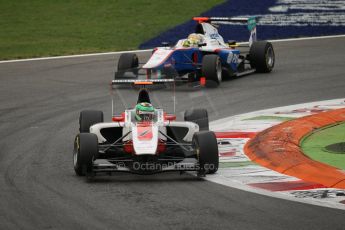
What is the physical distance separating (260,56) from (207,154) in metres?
11.8

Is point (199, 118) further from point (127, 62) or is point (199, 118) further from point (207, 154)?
point (127, 62)

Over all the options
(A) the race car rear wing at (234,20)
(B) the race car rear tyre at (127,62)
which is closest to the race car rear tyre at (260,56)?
(A) the race car rear wing at (234,20)

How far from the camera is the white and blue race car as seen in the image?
2320 cm

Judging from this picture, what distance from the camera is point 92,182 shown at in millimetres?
13555

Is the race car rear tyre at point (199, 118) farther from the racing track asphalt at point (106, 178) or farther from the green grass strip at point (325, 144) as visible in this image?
the green grass strip at point (325, 144)

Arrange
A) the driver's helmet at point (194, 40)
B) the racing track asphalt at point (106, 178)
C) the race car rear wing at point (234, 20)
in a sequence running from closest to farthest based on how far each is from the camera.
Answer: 1. the racing track asphalt at point (106, 178)
2. the driver's helmet at point (194, 40)
3. the race car rear wing at point (234, 20)

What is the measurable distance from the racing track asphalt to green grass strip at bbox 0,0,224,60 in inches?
171

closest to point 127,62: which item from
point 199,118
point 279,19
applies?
point 199,118

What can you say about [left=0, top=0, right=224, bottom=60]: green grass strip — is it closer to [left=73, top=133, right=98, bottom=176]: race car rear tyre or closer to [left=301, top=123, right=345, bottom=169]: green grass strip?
[left=301, top=123, right=345, bottom=169]: green grass strip

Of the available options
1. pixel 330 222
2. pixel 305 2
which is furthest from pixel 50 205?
pixel 305 2

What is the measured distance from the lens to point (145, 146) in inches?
543

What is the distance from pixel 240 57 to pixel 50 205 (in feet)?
46.6

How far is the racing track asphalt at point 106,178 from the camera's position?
11359 mm

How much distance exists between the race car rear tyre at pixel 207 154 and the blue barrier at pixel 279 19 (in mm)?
17476
